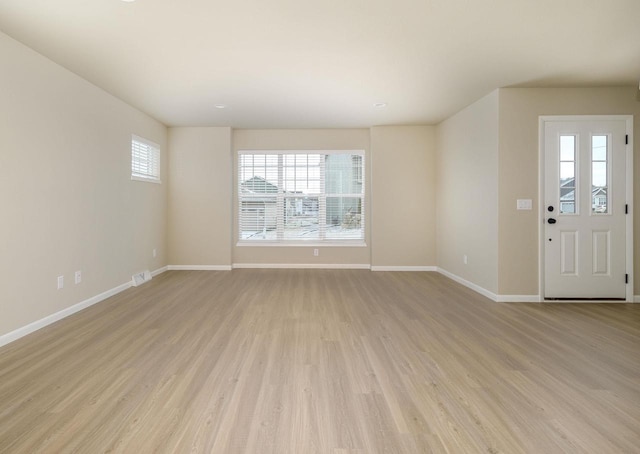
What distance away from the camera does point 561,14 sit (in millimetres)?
2664

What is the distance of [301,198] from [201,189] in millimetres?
1891

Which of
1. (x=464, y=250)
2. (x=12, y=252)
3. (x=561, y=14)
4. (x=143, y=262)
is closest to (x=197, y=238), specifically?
(x=143, y=262)

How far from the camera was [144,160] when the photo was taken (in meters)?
5.66

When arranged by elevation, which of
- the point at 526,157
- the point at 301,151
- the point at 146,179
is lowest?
the point at 146,179

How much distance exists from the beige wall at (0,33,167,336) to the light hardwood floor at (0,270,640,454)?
0.47m

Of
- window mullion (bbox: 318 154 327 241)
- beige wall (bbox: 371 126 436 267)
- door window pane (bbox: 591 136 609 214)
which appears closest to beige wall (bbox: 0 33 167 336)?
window mullion (bbox: 318 154 327 241)

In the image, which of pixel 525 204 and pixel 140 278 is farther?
pixel 140 278

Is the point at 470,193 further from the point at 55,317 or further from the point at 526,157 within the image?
the point at 55,317

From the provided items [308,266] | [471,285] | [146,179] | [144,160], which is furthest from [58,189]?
[471,285]

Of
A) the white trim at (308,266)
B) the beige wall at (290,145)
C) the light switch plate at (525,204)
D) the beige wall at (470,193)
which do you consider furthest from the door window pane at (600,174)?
the white trim at (308,266)

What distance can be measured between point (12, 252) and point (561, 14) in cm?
494

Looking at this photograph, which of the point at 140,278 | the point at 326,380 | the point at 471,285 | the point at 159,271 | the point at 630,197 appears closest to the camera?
the point at 326,380

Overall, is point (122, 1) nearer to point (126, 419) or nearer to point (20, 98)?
point (20, 98)

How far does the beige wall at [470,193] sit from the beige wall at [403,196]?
0.66ft
